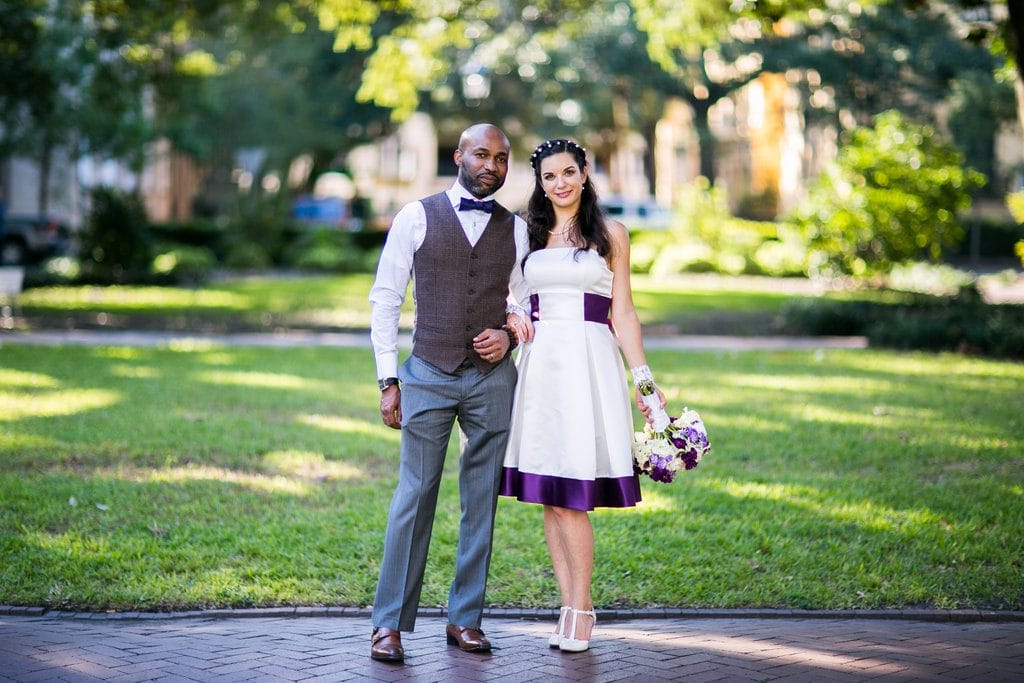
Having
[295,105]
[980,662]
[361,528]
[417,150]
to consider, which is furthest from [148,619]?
[417,150]

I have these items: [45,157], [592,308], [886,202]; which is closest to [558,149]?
[592,308]

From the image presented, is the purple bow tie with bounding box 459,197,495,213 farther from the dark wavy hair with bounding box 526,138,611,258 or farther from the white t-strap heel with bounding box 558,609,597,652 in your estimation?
the white t-strap heel with bounding box 558,609,597,652

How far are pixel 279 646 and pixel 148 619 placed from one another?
87 cm

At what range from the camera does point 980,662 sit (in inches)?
192

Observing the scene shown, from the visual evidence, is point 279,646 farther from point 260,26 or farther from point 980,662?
point 260,26

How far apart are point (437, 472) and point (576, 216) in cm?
125

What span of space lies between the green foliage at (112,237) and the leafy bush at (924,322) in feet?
44.2

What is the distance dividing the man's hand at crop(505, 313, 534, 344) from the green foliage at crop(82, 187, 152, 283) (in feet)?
66.3

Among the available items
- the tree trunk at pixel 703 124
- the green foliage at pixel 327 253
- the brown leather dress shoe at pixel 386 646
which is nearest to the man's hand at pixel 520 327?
the brown leather dress shoe at pixel 386 646

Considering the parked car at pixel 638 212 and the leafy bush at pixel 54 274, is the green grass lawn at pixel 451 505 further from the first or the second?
the parked car at pixel 638 212

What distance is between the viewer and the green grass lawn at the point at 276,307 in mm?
17875

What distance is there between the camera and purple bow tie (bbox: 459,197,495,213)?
4.92 meters

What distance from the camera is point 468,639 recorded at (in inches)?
197

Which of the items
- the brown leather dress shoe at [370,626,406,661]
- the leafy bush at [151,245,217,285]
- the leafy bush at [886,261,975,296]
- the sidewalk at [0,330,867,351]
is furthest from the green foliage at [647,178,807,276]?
the brown leather dress shoe at [370,626,406,661]
